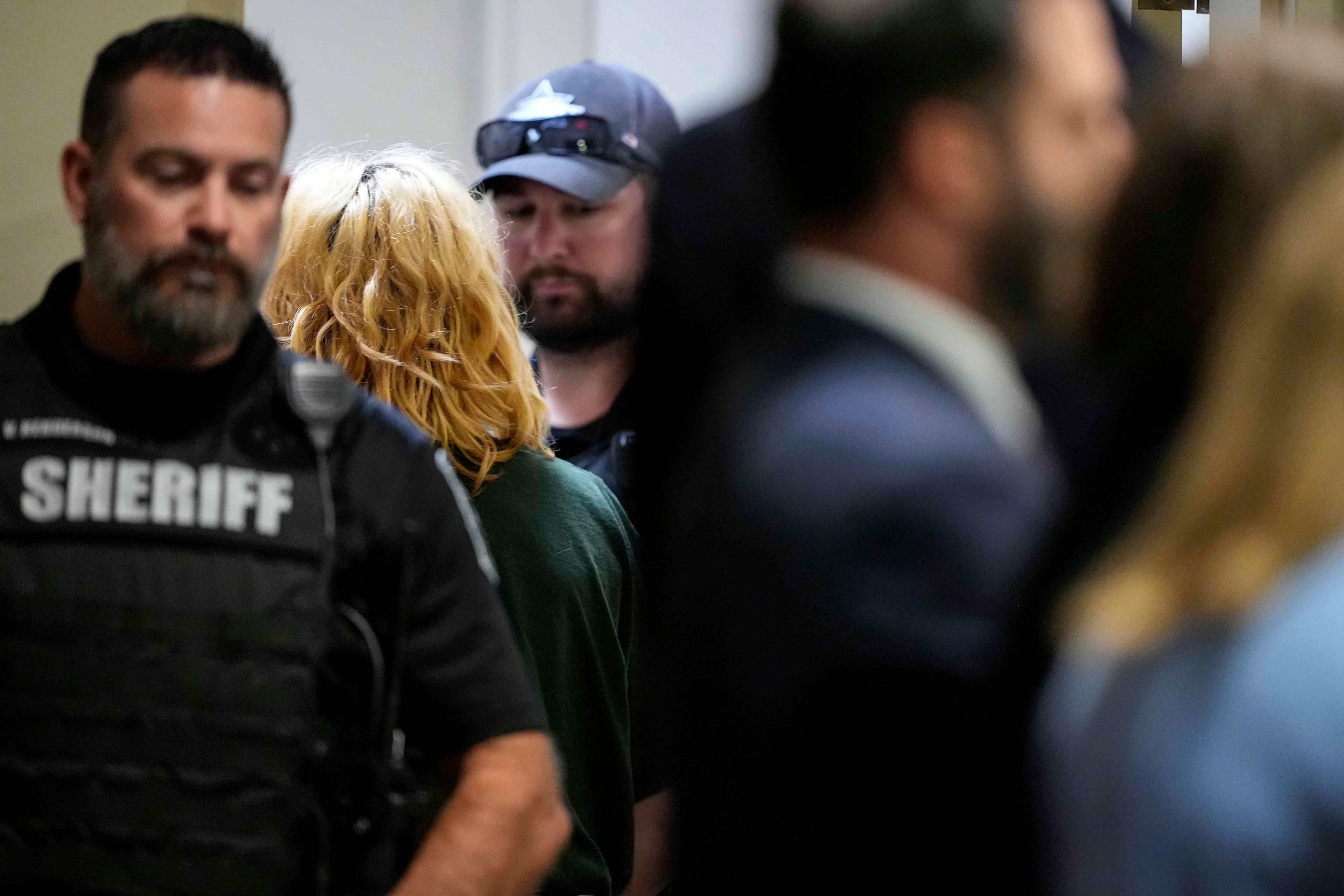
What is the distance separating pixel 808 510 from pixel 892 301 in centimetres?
8

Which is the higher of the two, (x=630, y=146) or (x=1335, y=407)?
(x=630, y=146)

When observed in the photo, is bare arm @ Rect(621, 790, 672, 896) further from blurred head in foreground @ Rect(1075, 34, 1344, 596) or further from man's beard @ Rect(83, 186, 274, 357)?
blurred head in foreground @ Rect(1075, 34, 1344, 596)

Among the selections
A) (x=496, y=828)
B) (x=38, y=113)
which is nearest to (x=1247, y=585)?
(x=496, y=828)

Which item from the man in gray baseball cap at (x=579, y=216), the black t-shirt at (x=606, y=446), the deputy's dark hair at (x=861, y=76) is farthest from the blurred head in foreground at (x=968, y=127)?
the man in gray baseball cap at (x=579, y=216)

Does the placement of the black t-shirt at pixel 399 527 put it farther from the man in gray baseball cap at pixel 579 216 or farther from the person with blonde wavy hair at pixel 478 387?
the man in gray baseball cap at pixel 579 216

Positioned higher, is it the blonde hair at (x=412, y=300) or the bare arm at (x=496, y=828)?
the blonde hair at (x=412, y=300)

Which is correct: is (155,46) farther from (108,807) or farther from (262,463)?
(108,807)

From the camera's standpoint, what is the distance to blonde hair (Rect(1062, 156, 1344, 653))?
47cm

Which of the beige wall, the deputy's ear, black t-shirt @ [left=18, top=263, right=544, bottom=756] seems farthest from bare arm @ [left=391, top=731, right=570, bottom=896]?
the beige wall

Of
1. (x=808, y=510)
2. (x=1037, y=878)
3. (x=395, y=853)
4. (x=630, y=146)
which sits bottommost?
(x=395, y=853)

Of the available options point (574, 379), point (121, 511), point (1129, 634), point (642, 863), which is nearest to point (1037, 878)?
point (1129, 634)

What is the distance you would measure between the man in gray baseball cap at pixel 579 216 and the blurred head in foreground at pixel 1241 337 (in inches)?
38.6

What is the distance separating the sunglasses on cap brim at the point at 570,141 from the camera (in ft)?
4.90

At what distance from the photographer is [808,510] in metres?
0.55
